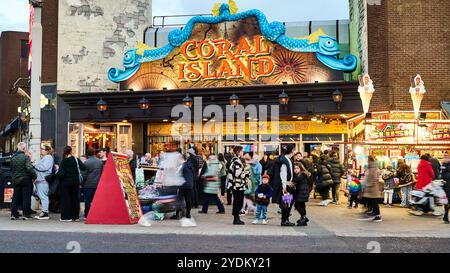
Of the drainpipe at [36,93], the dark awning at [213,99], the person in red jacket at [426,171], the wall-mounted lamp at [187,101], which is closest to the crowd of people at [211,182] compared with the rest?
the person in red jacket at [426,171]

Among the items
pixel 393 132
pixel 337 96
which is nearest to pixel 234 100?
pixel 337 96

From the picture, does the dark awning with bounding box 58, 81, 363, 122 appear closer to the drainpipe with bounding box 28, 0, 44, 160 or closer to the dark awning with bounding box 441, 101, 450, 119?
the dark awning with bounding box 441, 101, 450, 119

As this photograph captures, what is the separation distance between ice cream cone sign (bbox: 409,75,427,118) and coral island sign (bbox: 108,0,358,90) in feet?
11.7

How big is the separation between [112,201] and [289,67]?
1202 centimetres

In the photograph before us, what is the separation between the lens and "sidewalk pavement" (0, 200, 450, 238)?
10.7 metres

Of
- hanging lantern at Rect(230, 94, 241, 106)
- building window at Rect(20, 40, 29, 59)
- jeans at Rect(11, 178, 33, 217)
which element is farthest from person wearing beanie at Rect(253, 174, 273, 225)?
building window at Rect(20, 40, 29, 59)

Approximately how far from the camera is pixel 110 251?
841 centimetres

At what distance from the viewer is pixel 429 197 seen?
46.5 feet

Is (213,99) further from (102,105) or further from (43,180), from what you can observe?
(43,180)

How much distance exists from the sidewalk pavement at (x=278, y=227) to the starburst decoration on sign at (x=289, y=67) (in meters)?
8.66

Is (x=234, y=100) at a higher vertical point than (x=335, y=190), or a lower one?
higher
